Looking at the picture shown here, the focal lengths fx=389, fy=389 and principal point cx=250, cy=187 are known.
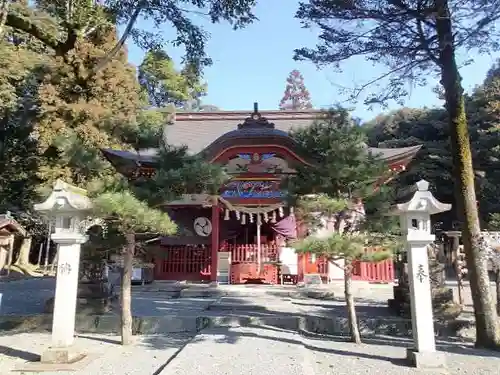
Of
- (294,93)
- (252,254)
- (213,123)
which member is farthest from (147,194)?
(294,93)

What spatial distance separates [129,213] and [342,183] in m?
3.26

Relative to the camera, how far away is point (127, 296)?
5.84 m

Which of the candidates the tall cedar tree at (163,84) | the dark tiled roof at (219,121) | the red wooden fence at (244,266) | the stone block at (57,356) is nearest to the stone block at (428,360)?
the stone block at (57,356)

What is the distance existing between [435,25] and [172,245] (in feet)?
32.2

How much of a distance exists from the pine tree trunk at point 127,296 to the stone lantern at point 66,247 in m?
0.76

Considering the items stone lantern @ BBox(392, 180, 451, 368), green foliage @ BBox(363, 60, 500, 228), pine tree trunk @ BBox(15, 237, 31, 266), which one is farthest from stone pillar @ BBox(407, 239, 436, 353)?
pine tree trunk @ BBox(15, 237, 31, 266)

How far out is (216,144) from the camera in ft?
33.3

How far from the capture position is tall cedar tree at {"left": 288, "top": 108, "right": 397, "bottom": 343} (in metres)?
5.83

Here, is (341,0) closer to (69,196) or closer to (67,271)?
(69,196)

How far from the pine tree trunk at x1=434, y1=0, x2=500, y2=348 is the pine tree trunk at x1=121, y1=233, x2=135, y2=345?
520 cm

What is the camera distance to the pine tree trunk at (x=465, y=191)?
578 cm

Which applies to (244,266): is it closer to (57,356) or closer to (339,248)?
(339,248)

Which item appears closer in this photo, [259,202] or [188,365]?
[188,365]

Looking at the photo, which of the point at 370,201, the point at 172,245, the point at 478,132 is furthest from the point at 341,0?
the point at 478,132
